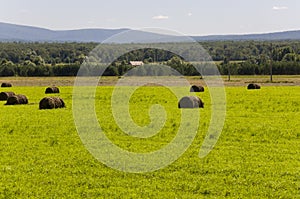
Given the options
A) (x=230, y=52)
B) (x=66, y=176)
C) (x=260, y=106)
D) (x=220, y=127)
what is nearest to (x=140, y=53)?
(x=230, y=52)

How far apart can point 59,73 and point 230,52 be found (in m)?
88.6

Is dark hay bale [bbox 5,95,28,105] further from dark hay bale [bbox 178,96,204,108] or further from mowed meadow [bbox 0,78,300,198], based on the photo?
dark hay bale [bbox 178,96,204,108]

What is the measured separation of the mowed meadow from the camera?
12.0 meters

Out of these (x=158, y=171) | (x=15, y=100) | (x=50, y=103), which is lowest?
(x=15, y=100)

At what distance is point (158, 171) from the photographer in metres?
13.8

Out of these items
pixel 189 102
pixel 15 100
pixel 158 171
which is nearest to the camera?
pixel 158 171

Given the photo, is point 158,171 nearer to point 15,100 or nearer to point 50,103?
point 50,103

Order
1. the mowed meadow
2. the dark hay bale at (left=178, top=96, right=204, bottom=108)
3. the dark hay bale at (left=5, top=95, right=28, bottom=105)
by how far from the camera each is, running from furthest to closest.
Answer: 1. the dark hay bale at (left=5, top=95, right=28, bottom=105)
2. the dark hay bale at (left=178, top=96, right=204, bottom=108)
3. the mowed meadow

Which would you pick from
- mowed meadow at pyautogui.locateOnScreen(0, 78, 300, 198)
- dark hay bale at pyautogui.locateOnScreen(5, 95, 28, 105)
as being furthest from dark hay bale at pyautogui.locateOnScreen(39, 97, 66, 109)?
mowed meadow at pyautogui.locateOnScreen(0, 78, 300, 198)

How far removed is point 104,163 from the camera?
14773 millimetres

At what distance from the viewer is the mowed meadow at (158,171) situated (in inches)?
471

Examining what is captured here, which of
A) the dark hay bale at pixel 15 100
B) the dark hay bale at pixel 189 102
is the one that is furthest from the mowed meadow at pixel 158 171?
the dark hay bale at pixel 15 100

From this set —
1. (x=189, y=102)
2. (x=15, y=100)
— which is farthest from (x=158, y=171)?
(x=15, y=100)

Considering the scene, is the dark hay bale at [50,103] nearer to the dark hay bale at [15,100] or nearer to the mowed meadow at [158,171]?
the dark hay bale at [15,100]
